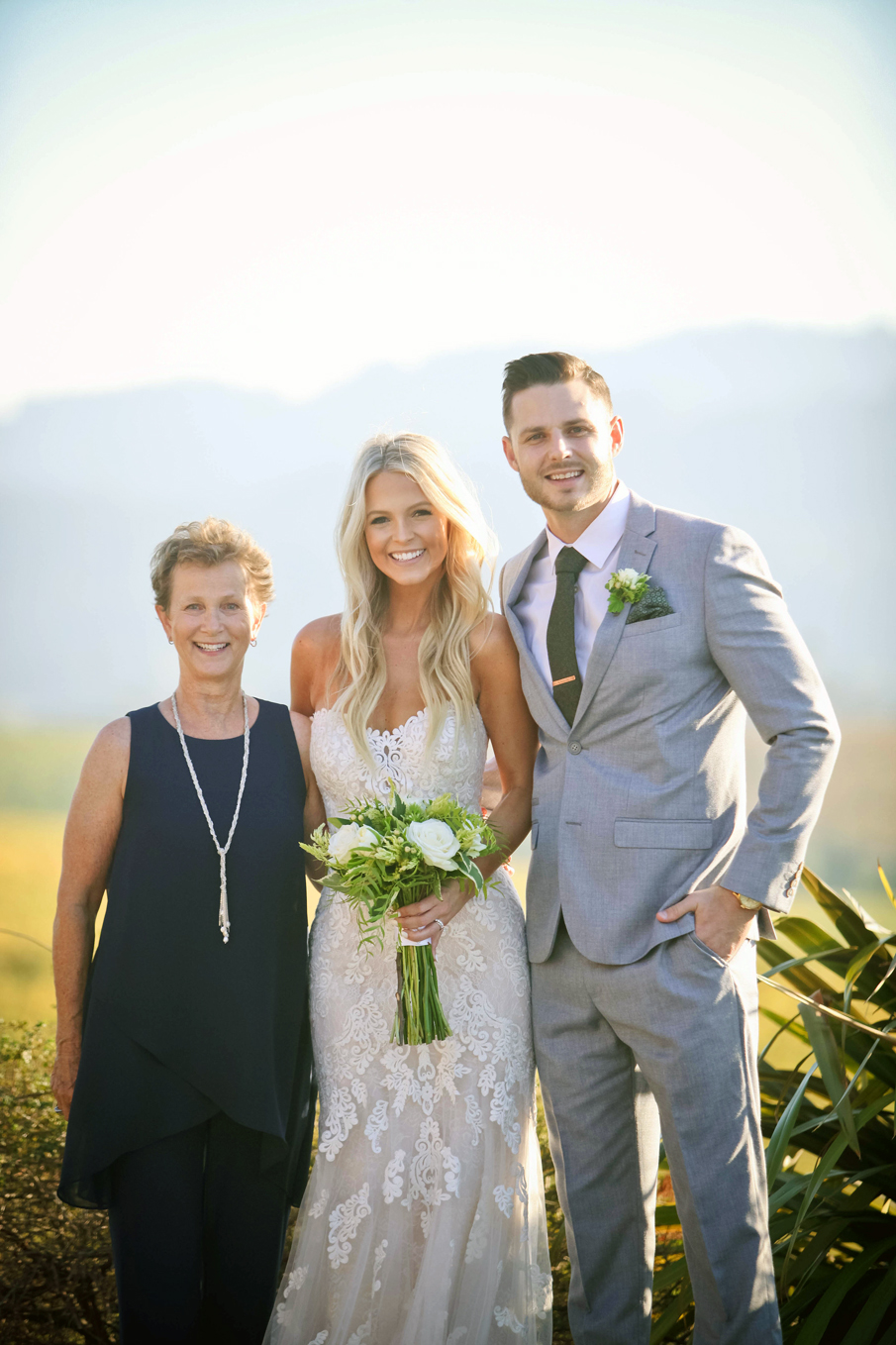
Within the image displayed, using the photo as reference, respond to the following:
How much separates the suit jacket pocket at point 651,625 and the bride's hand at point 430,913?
789mm

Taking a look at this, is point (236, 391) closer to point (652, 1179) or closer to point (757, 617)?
point (757, 617)

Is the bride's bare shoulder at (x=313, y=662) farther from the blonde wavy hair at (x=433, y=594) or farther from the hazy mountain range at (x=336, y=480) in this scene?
the hazy mountain range at (x=336, y=480)

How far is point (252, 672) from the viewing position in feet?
19.6

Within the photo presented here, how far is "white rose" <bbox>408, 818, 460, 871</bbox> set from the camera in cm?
232

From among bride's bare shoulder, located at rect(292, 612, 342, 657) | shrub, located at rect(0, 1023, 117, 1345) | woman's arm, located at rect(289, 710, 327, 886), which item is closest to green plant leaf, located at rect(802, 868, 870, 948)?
woman's arm, located at rect(289, 710, 327, 886)

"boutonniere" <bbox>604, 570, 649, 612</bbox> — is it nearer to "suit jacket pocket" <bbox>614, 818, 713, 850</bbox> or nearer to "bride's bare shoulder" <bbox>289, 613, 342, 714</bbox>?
"suit jacket pocket" <bbox>614, 818, 713, 850</bbox>

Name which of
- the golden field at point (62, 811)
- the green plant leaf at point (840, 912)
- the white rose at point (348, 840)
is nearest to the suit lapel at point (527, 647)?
the white rose at point (348, 840)

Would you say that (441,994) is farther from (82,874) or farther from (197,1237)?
(82,874)

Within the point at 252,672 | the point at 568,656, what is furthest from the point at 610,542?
the point at 252,672

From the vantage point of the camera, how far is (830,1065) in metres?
2.76

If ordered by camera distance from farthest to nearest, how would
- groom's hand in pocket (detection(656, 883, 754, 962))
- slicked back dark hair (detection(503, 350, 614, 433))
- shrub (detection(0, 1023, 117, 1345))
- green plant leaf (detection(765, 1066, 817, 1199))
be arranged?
shrub (detection(0, 1023, 117, 1345)) → slicked back dark hair (detection(503, 350, 614, 433)) → green plant leaf (detection(765, 1066, 817, 1199)) → groom's hand in pocket (detection(656, 883, 754, 962))

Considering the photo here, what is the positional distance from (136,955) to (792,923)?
236cm

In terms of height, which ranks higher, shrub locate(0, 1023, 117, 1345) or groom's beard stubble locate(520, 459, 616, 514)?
groom's beard stubble locate(520, 459, 616, 514)

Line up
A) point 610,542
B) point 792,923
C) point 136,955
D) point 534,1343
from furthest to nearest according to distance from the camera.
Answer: point 792,923, point 610,542, point 534,1343, point 136,955
